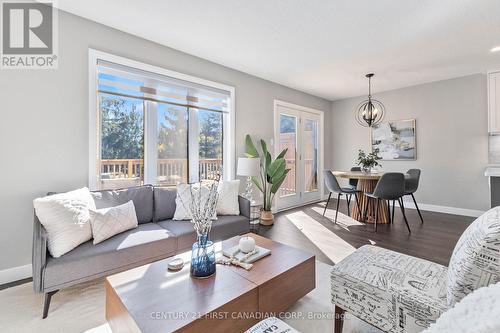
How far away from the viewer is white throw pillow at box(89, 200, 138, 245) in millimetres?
2031

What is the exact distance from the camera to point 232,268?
164 centimetres

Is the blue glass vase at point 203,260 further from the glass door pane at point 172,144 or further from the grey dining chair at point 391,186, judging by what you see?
the grey dining chair at point 391,186

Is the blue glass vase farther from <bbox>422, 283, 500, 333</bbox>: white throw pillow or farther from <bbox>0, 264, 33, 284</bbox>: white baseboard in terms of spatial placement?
<bbox>0, 264, 33, 284</bbox>: white baseboard

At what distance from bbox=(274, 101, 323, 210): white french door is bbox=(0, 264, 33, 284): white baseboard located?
12.3ft

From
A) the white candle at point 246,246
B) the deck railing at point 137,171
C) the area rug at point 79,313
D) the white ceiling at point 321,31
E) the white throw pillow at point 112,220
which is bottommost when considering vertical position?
the area rug at point 79,313

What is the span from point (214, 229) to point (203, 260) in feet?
3.47

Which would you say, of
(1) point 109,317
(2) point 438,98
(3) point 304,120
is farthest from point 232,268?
(2) point 438,98

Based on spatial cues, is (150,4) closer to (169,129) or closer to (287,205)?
(169,129)

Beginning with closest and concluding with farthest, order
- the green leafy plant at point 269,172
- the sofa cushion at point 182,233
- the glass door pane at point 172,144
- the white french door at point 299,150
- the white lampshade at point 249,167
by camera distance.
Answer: the sofa cushion at point 182,233 < the glass door pane at point 172,144 < the white lampshade at point 249,167 < the green leafy plant at point 269,172 < the white french door at point 299,150

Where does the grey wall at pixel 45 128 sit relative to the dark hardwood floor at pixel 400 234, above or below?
above

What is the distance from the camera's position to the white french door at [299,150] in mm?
4984

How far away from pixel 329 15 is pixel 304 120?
3097mm

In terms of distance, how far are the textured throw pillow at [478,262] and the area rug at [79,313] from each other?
809 mm

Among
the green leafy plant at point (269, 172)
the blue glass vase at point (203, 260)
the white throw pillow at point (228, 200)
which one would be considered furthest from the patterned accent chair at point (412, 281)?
the green leafy plant at point (269, 172)
